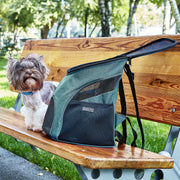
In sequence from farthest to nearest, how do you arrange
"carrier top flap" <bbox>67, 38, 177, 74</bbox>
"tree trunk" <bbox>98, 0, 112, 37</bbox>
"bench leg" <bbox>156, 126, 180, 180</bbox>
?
"tree trunk" <bbox>98, 0, 112, 37</bbox>, "bench leg" <bbox>156, 126, 180, 180</bbox>, "carrier top flap" <bbox>67, 38, 177, 74</bbox>

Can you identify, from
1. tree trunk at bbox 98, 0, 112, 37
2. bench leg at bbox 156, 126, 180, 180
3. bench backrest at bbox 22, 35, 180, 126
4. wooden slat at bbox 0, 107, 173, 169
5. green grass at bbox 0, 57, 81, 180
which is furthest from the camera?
tree trunk at bbox 98, 0, 112, 37

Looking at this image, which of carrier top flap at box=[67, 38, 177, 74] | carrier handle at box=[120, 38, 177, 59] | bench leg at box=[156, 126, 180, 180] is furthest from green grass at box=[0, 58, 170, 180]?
carrier handle at box=[120, 38, 177, 59]

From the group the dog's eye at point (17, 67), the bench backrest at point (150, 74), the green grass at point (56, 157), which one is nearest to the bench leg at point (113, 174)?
the bench backrest at point (150, 74)

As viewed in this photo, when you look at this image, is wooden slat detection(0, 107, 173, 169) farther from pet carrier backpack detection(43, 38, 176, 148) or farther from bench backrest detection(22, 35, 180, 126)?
bench backrest detection(22, 35, 180, 126)

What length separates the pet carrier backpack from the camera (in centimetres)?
196

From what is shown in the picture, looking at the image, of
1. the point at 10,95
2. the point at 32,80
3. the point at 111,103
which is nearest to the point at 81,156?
the point at 111,103

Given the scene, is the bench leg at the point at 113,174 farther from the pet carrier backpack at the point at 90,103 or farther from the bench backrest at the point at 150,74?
the bench backrest at the point at 150,74

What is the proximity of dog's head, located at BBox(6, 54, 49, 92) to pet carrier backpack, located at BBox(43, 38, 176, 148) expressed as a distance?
17.2 inches

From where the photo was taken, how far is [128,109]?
2.71 metres

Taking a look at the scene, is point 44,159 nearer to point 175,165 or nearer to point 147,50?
point 175,165

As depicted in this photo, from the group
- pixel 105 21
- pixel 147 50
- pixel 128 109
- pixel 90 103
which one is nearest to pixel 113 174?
pixel 90 103

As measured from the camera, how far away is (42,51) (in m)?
3.89

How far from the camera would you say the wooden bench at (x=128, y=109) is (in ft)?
5.81

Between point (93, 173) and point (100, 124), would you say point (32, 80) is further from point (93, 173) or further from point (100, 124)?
point (93, 173)
